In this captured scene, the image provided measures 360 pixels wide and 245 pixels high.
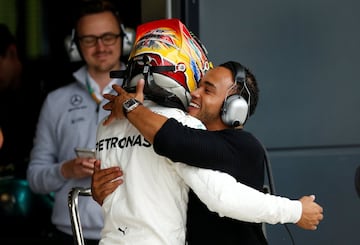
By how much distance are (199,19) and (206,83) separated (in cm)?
144

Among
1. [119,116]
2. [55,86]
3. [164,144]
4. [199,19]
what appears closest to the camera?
[164,144]

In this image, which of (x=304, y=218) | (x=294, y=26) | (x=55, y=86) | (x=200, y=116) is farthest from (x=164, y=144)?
(x=55, y=86)

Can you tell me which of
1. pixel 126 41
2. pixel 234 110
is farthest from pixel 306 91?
pixel 234 110

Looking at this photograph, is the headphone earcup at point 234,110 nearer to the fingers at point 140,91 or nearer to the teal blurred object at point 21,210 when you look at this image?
the fingers at point 140,91

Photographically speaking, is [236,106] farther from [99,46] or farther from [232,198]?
[99,46]

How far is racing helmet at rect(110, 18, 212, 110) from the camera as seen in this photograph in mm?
2648

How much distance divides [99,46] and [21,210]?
6.28 feet

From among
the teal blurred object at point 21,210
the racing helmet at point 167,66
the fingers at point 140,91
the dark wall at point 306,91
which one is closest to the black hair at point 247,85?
the racing helmet at point 167,66

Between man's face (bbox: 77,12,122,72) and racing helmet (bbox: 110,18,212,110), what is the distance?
142 centimetres

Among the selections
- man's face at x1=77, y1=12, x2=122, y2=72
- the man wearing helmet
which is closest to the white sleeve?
the man wearing helmet

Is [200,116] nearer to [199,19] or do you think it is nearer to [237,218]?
[237,218]

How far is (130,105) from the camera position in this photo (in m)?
2.59

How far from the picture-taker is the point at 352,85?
4.31m

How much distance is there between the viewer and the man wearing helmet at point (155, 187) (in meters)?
2.47
